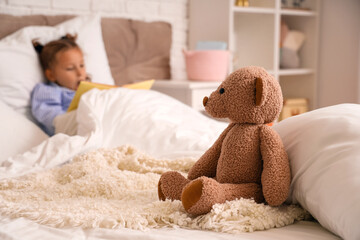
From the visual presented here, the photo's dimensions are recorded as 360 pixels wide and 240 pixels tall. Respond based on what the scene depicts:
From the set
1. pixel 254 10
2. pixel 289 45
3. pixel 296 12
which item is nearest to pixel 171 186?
pixel 254 10

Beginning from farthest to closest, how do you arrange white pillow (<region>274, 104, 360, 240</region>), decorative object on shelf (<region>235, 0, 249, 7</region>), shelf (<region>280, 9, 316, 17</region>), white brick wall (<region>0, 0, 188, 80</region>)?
shelf (<region>280, 9, 316, 17</region>)
decorative object on shelf (<region>235, 0, 249, 7</region>)
white brick wall (<region>0, 0, 188, 80</region>)
white pillow (<region>274, 104, 360, 240</region>)

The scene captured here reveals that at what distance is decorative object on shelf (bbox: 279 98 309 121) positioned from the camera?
304cm

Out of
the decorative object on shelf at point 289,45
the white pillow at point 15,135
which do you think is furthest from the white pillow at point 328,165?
the decorative object on shelf at point 289,45

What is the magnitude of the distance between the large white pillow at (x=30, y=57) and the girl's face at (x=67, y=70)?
0.06 meters

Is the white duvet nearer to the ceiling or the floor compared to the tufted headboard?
nearer to the floor

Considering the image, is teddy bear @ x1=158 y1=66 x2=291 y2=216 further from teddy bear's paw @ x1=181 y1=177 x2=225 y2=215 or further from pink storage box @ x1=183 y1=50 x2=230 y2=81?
pink storage box @ x1=183 y1=50 x2=230 y2=81

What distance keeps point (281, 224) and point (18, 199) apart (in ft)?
1.80

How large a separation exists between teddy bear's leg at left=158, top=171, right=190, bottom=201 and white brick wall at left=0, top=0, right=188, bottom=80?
1590 mm

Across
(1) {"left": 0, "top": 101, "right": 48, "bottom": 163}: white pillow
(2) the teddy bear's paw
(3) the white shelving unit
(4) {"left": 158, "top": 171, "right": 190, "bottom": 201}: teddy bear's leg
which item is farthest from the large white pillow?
(2) the teddy bear's paw

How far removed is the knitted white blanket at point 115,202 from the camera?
0.80 meters

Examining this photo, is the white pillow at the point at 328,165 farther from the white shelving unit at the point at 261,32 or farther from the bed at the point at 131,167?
the white shelving unit at the point at 261,32

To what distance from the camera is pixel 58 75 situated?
6.27 ft

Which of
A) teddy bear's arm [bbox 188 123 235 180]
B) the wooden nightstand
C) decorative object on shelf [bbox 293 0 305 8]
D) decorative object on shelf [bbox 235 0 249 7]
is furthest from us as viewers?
decorative object on shelf [bbox 293 0 305 8]

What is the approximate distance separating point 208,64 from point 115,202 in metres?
1.70
